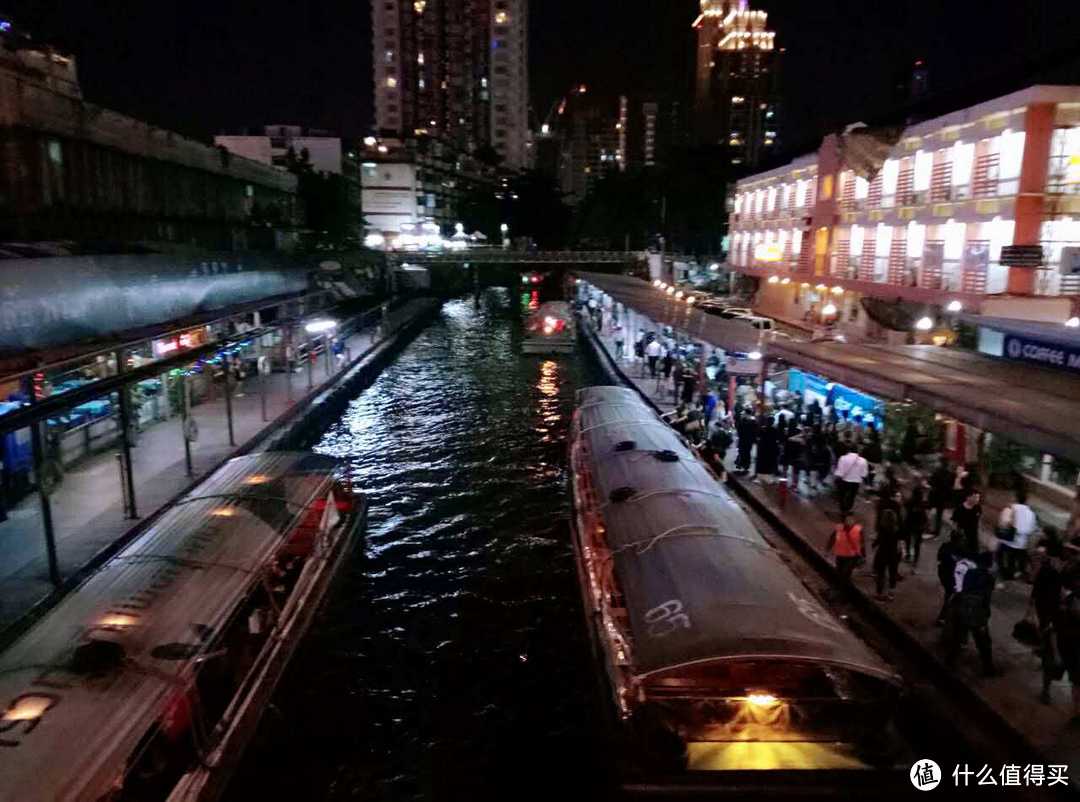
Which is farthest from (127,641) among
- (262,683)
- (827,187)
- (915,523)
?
(827,187)

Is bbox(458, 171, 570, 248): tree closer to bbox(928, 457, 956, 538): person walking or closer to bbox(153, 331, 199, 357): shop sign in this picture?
bbox(153, 331, 199, 357): shop sign

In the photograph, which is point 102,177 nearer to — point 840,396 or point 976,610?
point 840,396

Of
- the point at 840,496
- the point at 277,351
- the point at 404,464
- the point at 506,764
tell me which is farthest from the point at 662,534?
the point at 277,351

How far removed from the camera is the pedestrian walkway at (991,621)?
8.77 metres

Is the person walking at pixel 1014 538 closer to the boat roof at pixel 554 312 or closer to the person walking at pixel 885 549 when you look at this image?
the person walking at pixel 885 549

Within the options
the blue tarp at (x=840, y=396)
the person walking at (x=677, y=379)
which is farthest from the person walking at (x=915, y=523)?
the person walking at (x=677, y=379)

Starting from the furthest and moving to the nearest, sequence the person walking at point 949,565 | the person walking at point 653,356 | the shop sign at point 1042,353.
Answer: the person walking at point 653,356
the shop sign at point 1042,353
the person walking at point 949,565

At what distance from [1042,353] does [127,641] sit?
55.2ft

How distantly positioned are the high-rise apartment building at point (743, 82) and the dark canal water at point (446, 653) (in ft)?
564

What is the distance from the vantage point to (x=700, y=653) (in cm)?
772

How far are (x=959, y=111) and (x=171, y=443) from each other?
2618 cm

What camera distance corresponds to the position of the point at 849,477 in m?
15.5

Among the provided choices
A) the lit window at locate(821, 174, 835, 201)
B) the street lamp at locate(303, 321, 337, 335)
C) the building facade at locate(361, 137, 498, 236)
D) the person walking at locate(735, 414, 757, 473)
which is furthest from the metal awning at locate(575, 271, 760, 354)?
the building facade at locate(361, 137, 498, 236)

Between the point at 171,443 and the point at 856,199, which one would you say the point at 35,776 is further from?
the point at 856,199
